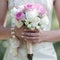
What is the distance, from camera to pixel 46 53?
90.4 inches

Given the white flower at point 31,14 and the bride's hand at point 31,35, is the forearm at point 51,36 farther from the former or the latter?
the white flower at point 31,14

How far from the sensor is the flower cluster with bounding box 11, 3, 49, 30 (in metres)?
2.08

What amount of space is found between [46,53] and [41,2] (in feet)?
1.38

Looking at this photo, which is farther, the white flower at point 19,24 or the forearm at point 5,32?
the forearm at point 5,32

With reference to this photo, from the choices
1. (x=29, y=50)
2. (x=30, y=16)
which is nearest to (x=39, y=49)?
(x=29, y=50)

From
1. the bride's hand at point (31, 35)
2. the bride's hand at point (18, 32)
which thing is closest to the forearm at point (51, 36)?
the bride's hand at point (31, 35)

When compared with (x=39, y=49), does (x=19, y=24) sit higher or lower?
higher

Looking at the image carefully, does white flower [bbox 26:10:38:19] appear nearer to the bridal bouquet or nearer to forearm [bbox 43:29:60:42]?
the bridal bouquet

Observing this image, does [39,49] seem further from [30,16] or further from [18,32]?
[30,16]

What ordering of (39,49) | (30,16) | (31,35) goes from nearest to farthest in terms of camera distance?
(30,16), (31,35), (39,49)

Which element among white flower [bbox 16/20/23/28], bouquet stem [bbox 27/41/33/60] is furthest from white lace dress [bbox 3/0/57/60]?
white flower [bbox 16/20/23/28]

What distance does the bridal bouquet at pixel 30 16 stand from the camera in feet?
6.81

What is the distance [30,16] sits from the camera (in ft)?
6.79

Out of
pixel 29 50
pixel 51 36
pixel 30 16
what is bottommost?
pixel 29 50
